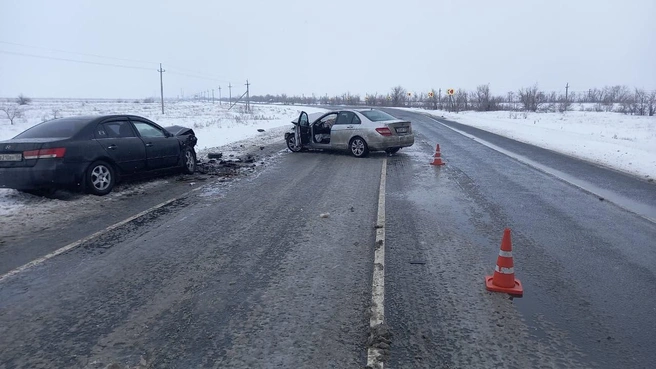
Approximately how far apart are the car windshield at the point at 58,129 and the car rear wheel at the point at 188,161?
2.57 meters

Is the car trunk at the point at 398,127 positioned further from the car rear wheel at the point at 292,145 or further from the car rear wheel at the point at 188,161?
the car rear wheel at the point at 188,161

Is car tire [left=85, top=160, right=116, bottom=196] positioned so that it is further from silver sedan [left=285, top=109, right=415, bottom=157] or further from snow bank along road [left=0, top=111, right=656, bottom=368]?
silver sedan [left=285, top=109, right=415, bottom=157]

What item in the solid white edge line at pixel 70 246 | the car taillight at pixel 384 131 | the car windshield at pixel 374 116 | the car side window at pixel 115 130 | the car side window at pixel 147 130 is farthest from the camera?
the car windshield at pixel 374 116

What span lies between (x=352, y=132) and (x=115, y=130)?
25.2 feet

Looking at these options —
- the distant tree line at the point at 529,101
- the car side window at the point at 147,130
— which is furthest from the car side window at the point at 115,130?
the distant tree line at the point at 529,101

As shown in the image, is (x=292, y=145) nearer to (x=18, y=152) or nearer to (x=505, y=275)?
→ (x=18, y=152)

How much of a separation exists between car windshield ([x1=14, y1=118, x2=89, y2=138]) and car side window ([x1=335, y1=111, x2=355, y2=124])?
27.3 ft

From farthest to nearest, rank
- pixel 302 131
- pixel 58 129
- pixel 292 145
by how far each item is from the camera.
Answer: pixel 292 145 < pixel 302 131 < pixel 58 129

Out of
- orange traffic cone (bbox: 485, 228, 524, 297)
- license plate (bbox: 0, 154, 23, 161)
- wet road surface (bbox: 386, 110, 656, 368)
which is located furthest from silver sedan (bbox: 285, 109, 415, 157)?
orange traffic cone (bbox: 485, 228, 524, 297)

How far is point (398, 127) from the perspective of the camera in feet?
49.6

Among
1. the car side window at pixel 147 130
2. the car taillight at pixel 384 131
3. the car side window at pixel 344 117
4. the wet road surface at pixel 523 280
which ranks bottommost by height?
the wet road surface at pixel 523 280

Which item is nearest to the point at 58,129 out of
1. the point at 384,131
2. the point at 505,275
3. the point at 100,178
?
the point at 100,178

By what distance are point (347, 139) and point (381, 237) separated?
9.43 metres

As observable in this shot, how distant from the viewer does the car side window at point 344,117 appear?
51.1 feet
